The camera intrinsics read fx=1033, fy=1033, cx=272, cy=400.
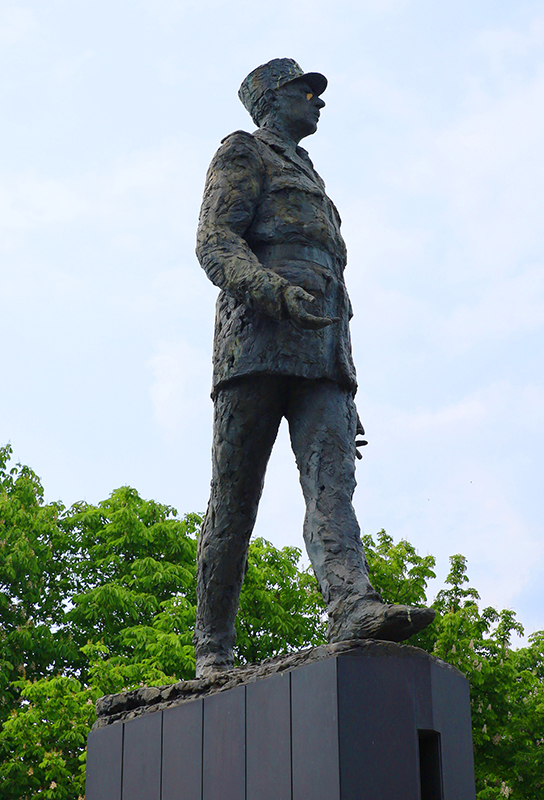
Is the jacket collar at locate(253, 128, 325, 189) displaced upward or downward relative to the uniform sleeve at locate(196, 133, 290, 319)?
upward

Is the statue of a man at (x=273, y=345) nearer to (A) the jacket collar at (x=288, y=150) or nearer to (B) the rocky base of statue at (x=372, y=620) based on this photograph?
(A) the jacket collar at (x=288, y=150)

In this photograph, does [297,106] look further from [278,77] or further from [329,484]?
[329,484]

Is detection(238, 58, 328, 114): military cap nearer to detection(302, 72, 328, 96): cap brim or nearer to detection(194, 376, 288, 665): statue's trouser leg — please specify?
detection(302, 72, 328, 96): cap brim

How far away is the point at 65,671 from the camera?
2370cm

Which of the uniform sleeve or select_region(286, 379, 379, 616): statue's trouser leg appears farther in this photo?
the uniform sleeve

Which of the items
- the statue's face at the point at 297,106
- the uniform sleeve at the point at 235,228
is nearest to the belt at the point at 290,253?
the uniform sleeve at the point at 235,228

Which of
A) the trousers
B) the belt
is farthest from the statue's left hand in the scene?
the belt

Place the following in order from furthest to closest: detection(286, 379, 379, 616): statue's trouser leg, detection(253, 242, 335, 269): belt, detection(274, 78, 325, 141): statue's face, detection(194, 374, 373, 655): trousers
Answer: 1. detection(274, 78, 325, 141): statue's face
2. detection(253, 242, 335, 269): belt
3. detection(194, 374, 373, 655): trousers
4. detection(286, 379, 379, 616): statue's trouser leg

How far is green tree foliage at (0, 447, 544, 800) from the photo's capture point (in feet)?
62.3

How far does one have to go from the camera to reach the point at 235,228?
5758 millimetres

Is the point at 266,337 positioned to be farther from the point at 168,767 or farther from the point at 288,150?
the point at 168,767

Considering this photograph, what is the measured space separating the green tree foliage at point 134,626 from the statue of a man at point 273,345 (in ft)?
41.9

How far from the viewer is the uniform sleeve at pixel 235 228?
5.29m

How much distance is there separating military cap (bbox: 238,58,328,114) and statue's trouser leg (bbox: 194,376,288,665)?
1870 millimetres
